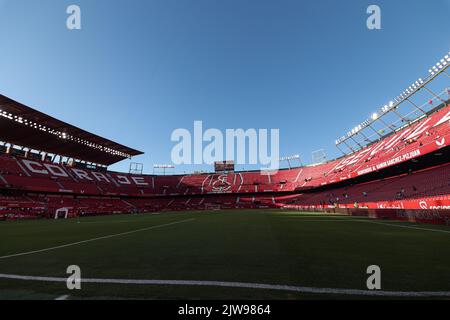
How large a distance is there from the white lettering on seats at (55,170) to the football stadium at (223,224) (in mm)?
312

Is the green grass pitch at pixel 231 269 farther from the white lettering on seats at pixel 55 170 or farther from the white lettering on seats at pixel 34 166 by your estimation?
the white lettering on seats at pixel 55 170

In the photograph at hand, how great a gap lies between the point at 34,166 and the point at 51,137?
9.55 m

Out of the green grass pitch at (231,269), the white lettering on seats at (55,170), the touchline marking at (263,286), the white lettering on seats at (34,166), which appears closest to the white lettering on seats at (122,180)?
the white lettering on seats at (55,170)

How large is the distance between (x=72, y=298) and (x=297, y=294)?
9.95 ft

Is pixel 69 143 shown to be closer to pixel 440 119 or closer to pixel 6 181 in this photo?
pixel 6 181

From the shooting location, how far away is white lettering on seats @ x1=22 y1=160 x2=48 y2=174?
48259 mm

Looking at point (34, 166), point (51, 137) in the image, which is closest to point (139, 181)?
point (34, 166)

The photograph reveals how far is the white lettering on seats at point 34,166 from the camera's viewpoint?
4826 cm

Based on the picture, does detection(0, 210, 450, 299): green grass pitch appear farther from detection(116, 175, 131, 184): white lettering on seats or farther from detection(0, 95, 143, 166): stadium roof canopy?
detection(116, 175, 131, 184): white lettering on seats

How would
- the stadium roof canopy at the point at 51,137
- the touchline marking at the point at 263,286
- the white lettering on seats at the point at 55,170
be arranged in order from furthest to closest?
the white lettering on seats at the point at 55,170, the stadium roof canopy at the point at 51,137, the touchline marking at the point at 263,286

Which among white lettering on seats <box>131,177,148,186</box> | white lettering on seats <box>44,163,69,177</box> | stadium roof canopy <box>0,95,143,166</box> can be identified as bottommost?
white lettering on seats <box>131,177,148,186</box>

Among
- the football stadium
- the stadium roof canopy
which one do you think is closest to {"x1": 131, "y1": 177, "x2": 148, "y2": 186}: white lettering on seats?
the football stadium

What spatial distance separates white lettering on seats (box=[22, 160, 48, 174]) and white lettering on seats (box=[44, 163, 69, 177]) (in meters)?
1.38

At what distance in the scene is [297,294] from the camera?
3.19 m
